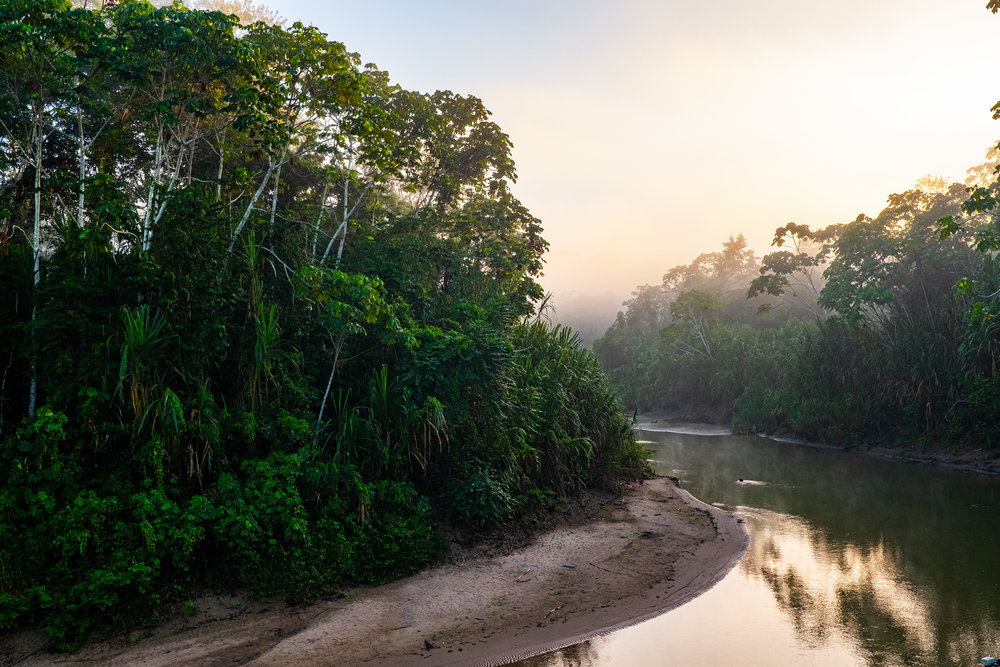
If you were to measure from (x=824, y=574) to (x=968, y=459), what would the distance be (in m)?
12.6

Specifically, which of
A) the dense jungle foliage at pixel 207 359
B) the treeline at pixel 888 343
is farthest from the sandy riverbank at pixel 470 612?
the treeline at pixel 888 343

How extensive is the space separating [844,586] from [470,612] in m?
5.38

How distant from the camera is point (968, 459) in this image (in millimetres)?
18344

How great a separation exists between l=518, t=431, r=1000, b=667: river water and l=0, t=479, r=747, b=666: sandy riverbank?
0.44m

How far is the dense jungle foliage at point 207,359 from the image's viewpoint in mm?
6797

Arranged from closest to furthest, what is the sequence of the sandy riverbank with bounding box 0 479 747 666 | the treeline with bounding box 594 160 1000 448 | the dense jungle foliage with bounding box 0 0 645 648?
the sandy riverbank with bounding box 0 479 747 666 → the dense jungle foliage with bounding box 0 0 645 648 → the treeline with bounding box 594 160 1000 448

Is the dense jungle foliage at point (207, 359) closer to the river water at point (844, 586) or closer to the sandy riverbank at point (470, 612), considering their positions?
the sandy riverbank at point (470, 612)

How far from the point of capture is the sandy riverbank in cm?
635

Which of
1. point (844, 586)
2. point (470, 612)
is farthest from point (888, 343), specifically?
point (470, 612)

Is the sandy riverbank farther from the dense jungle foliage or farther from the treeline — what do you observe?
the treeline

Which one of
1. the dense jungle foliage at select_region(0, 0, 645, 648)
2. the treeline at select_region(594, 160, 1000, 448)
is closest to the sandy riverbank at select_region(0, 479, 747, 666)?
the dense jungle foliage at select_region(0, 0, 645, 648)

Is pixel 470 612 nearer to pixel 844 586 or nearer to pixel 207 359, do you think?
pixel 207 359

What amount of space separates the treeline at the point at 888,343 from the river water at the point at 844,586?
3.83 meters

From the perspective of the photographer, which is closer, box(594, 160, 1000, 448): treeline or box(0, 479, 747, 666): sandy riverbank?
box(0, 479, 747, 666): sandy riverbank
